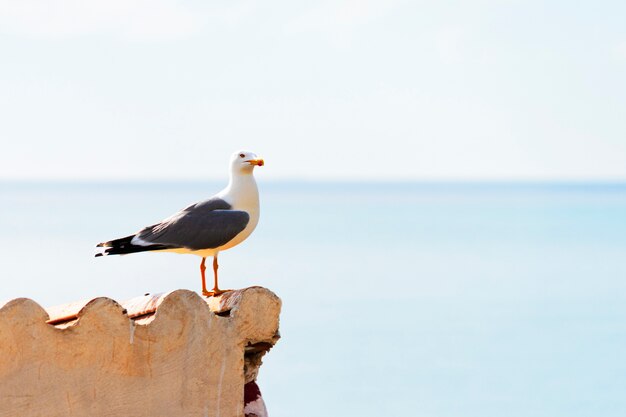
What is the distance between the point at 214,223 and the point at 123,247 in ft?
1.77

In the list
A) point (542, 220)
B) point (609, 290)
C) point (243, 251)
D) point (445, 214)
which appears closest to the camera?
point (609, 290)

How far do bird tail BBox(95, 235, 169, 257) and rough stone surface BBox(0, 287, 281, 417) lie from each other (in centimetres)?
168

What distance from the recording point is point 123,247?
8266 millimetres

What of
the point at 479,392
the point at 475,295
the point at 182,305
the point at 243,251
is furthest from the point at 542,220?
the point at 182,305

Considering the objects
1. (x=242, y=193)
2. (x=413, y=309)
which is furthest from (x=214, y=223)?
(x=413, y=309)

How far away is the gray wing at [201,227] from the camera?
8141 mm

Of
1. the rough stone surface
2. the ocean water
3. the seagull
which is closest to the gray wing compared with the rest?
the seagull

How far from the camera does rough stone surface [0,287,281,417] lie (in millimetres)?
5984

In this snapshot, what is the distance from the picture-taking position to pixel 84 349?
611 cm

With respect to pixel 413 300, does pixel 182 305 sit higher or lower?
higher

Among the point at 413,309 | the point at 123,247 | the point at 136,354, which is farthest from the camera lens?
the point at 413,309

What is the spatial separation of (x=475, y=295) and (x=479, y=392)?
15.3 m

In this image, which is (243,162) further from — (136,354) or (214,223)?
(136,354)

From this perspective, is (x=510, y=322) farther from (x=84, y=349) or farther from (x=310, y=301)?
(x=84, y=349)
